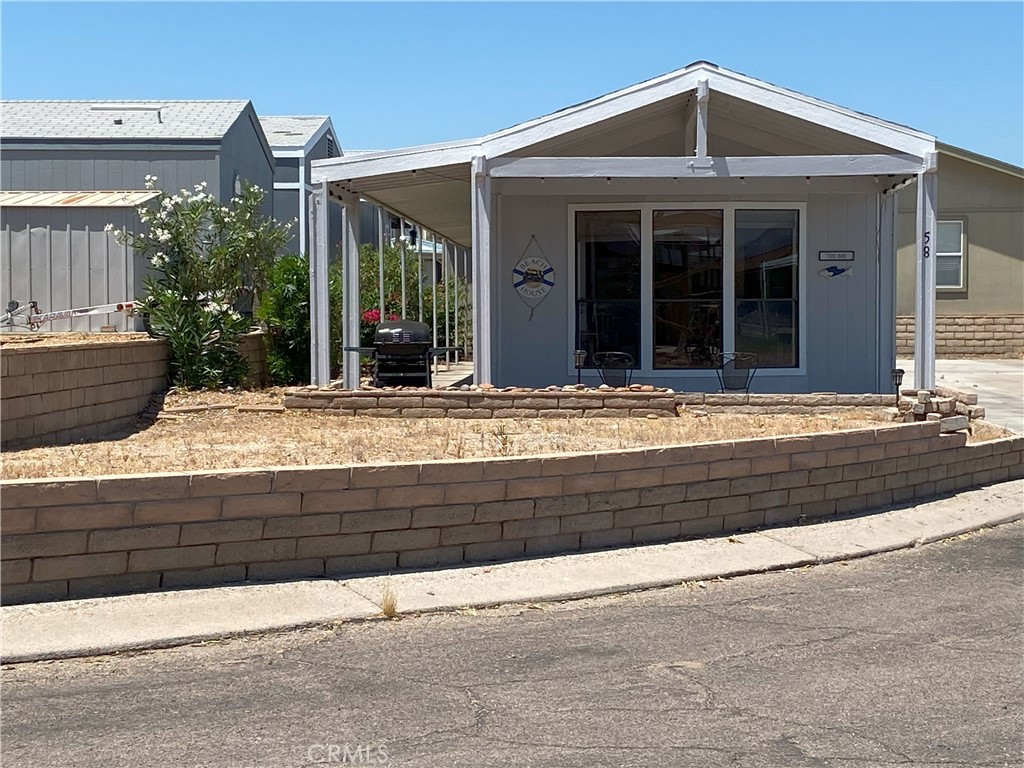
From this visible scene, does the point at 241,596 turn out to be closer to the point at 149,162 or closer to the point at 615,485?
the point at 615,485

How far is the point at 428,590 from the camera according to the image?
264 inches

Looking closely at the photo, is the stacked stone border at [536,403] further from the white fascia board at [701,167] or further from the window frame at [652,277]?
the window frame at [652,277]

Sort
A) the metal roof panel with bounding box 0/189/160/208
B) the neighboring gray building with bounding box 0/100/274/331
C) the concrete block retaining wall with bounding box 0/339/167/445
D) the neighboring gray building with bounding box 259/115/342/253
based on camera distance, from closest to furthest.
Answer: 1. the concrete block retaining wall with bounding box 0/339/167/445
2. the metal roof panel with bounding box 0/189/160/208
3. the neighboring gray building with bounding box 0/100/274/331
4. the neighboring gray building with bounding box 259/115/342/253

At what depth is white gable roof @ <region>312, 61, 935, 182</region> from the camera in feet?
42.1

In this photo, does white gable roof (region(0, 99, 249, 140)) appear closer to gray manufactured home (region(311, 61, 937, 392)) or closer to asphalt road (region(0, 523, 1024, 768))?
gray manufactured home (region(311, 61, 937, 392))

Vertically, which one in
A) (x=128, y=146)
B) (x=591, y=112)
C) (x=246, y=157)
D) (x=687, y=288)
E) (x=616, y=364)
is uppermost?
(x=246, y=157)

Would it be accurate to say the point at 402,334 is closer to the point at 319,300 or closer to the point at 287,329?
the point at 319,300

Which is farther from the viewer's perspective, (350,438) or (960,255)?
Result: (960,255)

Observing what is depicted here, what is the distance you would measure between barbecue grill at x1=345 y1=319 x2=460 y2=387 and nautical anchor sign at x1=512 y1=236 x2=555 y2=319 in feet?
8.02

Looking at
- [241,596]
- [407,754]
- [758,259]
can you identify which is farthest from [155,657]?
[758,259]

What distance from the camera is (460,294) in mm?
25375

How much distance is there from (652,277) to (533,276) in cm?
150

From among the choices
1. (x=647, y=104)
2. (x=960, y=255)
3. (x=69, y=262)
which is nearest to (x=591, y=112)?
(x=647, y=104)

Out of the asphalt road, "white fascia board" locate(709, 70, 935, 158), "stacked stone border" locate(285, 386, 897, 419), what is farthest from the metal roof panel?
the asphalt road
